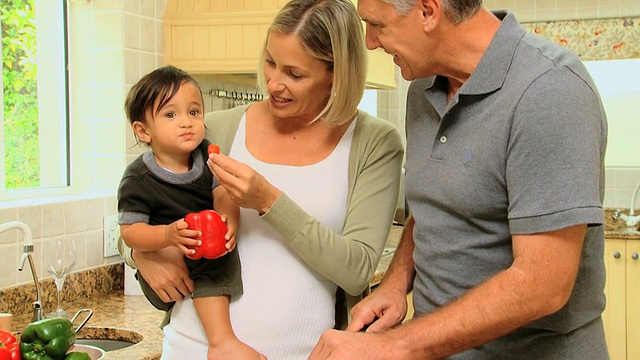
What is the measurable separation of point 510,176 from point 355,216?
447 millimetres

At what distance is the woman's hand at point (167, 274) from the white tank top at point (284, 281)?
0.04 metres

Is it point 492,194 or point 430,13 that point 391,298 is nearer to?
point 492,194

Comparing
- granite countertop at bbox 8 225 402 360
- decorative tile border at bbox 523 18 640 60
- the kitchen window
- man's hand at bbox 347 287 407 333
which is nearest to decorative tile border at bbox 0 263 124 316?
granite countertop at bbox 8 225 402 360

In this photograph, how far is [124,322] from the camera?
7.64 ft

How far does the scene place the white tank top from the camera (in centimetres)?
165

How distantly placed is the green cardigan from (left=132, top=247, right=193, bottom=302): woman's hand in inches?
4.4

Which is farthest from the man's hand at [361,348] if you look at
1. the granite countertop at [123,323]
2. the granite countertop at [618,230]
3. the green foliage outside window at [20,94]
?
the granite countertop at [618,230]

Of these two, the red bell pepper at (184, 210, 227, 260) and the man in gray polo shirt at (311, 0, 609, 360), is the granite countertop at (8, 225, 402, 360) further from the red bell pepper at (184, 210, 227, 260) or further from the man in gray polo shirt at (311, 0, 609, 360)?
the man in gray polo shirt at (311, 0, 609, 360)

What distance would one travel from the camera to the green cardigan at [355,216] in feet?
5.14

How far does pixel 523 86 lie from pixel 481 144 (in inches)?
4.7

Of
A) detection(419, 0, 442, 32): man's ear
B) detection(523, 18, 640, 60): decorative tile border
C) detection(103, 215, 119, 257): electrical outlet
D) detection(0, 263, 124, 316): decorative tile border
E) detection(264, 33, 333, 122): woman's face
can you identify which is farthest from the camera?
detection(523, 18, 640, 60): decorative tile border

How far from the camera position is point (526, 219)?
4.11 feet

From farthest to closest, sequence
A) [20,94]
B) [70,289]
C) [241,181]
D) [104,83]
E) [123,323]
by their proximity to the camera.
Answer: [104,83]
[20,94]
[70,289]
[123,323]
[241,181]

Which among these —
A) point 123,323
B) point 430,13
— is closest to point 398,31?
point 430,13
